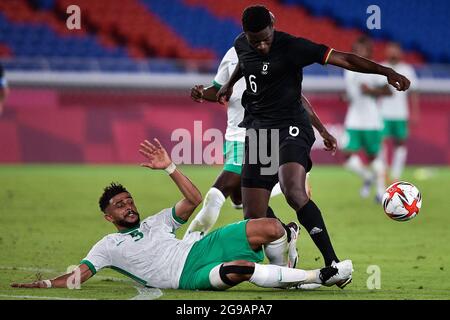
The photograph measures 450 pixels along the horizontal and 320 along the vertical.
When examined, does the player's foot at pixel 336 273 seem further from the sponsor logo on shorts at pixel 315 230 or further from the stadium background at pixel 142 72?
the stadium background at pixel 142 72

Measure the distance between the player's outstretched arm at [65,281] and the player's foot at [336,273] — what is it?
1796mm

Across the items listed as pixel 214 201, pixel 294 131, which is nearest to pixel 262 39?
pixel 294 131

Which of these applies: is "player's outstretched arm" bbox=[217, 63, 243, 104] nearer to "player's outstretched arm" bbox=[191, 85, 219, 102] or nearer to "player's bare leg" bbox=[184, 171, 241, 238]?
"player's outstretched arm" bbox=[191, 85, 219, 102]

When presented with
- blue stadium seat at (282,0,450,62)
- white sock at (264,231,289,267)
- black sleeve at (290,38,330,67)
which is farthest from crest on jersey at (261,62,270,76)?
blue stadium seat at (282,0,450,62)

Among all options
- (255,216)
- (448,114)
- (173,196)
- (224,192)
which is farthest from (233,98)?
(448,114)

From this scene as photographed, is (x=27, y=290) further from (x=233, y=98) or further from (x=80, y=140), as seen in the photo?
(x=80, y=140)

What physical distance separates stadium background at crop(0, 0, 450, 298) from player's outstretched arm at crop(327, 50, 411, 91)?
24.9 ft

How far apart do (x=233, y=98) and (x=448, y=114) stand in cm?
1376

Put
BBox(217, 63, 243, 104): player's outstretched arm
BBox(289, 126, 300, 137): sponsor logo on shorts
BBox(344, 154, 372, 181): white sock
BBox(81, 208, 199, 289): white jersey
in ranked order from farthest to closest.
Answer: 1. BBox(344, 154, 372, 181): white sock
2. BBox(217, 63, 243, 104): player's outstretched arm
3. BBox(289, 126, 300, 137): sponsor logo on shorts
4. BBox(81, 208, 199, 289): white jersey

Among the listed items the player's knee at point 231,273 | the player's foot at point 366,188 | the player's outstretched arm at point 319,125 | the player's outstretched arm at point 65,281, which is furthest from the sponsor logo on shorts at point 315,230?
the player's foot at point 366,188

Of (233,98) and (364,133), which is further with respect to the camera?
(364,133)

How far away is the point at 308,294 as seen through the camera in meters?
8.02

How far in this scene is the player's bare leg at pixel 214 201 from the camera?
10.1 meters

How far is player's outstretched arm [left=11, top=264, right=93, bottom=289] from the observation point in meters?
7.83
